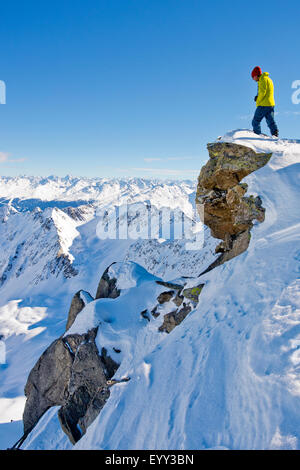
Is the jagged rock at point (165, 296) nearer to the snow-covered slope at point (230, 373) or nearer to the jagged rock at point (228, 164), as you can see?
the snow-covered slope at point (230, 373)

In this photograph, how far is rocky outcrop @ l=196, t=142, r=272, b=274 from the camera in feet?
38.9

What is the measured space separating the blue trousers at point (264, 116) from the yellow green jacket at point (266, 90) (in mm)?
327

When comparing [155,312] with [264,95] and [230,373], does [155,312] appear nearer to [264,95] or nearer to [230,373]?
Result: [230,373]

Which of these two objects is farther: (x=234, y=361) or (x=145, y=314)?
Answer: (x=145, y=314)

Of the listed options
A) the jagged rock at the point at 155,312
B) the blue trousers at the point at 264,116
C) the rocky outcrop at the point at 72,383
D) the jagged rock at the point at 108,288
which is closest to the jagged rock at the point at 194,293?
the jagged rock at the point at 155,312

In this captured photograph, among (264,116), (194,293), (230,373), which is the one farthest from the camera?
(264,116)

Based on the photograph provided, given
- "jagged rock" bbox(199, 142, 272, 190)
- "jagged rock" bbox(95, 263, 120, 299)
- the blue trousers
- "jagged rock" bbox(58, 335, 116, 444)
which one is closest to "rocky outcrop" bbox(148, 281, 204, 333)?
"jagged rock" bbox(58, 335, 116, 444)

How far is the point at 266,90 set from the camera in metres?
12.6

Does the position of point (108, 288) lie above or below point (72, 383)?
above

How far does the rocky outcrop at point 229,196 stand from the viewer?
11.8m

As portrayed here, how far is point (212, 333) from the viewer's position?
7.04 meters

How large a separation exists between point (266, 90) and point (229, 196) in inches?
222

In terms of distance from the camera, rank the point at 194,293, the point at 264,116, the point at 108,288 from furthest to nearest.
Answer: the point at 108,288 < the point at 264,116 < the point at 194,293

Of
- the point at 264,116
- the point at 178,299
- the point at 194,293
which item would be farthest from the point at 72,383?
the point at 264,116
